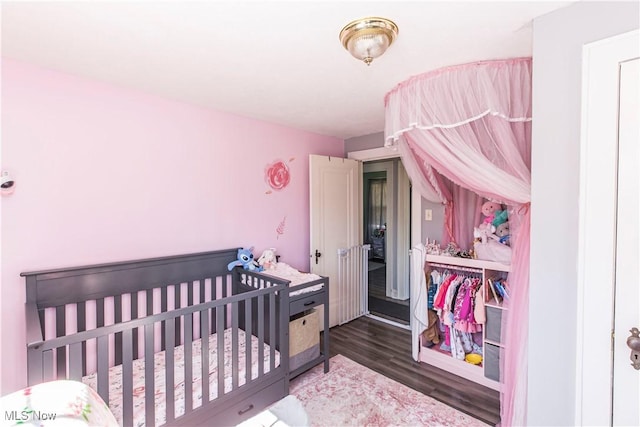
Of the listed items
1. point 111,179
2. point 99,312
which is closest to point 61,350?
point 99,312

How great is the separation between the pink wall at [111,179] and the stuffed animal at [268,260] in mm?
165

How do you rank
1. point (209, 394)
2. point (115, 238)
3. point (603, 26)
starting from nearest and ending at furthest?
point (603, 26) < point (209, 394) < point (115, 238)

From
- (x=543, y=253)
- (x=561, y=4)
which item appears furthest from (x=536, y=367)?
(x=561, y=4)

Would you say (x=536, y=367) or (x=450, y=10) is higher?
(x=450, y=10)

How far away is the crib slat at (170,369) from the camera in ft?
5.25

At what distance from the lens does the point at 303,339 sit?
2395 mm

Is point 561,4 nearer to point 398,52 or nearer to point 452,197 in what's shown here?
point 398,52

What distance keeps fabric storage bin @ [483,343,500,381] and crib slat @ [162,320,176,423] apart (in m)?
2.23

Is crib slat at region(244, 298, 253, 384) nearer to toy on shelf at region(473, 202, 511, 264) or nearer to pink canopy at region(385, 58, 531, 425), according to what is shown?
pink canopy at region(385, 58, 531, 425)

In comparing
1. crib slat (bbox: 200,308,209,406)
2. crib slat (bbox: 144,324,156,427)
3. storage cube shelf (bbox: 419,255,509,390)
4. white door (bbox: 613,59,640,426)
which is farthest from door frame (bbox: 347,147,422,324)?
crib slat (bbox: 144,324,156,427)

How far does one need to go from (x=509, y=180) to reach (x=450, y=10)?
3.14 feet

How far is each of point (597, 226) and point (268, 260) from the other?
2.29m

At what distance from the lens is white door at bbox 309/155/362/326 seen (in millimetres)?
3221

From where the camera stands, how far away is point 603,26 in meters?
1.15
